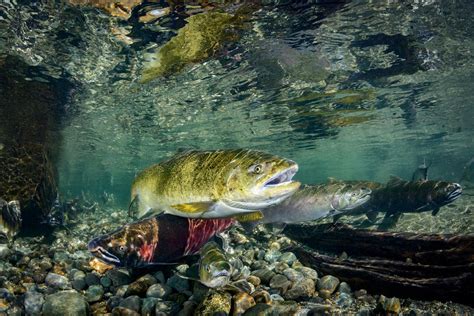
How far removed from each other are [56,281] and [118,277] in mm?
1096

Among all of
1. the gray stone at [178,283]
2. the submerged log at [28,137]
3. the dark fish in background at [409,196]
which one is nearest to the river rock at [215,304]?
the gray stone at [178,283]

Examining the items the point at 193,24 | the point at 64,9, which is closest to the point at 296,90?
the point at 193,24

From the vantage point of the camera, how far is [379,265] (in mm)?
4371

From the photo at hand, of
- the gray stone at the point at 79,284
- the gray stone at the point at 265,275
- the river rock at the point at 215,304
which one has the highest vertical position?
the river rock at the point at 215,304

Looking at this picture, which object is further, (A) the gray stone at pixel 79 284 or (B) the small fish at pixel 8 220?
(B) the small fish at pixel 8 220

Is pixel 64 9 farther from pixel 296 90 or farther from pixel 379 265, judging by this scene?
pixel 296 90

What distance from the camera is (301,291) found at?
429 cm

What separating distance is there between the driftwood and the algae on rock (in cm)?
730

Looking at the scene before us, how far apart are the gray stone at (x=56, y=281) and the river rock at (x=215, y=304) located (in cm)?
279

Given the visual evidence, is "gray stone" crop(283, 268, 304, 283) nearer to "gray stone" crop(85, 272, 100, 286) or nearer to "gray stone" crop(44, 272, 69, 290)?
"gray stone" crop(85, 272, 100, 286)

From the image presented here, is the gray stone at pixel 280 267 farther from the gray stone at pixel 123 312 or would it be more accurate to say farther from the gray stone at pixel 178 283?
the gray stone at pixel 123 312

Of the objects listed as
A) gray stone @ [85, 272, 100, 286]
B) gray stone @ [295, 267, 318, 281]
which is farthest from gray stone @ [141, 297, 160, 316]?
gray stone @ [295, 267, 318, 281]

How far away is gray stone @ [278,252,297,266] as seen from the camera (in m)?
5.55

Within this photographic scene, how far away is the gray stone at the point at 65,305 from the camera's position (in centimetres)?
400
